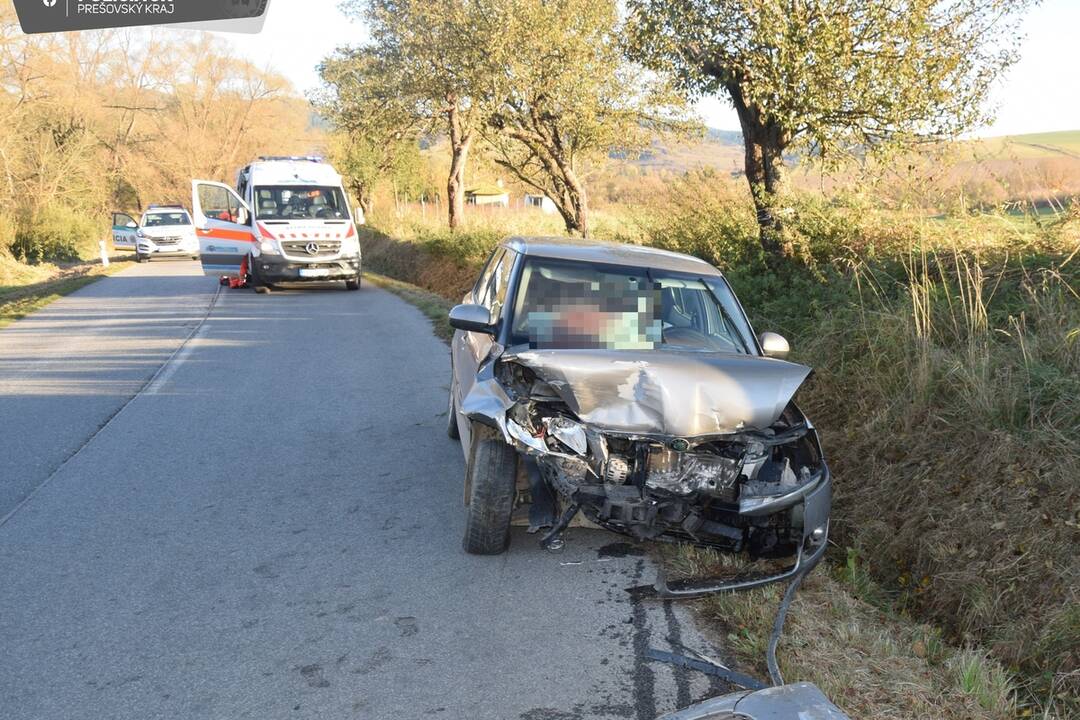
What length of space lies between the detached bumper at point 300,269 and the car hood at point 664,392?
16.3 meters

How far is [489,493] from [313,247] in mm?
16503

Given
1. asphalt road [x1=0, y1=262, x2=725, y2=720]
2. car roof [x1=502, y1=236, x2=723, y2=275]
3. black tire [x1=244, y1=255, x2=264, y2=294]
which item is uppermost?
car roof [x1=502, y1=236, x2=723, y2=275]

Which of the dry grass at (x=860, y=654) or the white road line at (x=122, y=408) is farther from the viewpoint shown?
the white road line at (x=122, y=408)

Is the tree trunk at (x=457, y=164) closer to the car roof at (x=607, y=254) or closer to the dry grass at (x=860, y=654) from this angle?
the car roof at (x=607, y=254)

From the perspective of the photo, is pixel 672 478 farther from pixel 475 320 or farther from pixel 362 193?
pixel 362 193

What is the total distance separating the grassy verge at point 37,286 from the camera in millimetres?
17094

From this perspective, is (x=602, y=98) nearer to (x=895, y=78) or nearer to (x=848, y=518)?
(x=895, y=78)

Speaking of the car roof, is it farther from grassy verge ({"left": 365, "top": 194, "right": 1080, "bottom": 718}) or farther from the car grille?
the car grille

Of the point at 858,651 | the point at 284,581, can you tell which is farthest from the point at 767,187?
the point at 284,581

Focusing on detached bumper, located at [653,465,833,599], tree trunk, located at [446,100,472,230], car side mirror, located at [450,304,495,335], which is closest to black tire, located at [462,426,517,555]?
car side mirror, located at [450,304,495,335]
